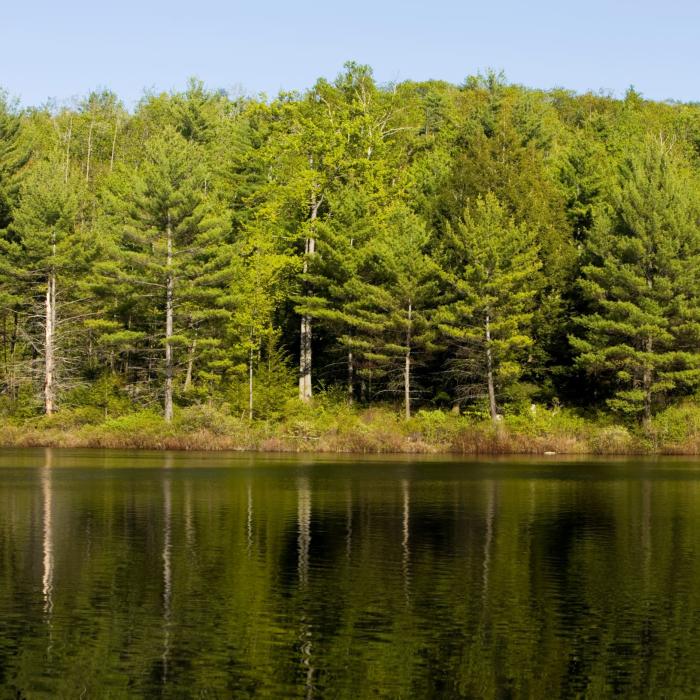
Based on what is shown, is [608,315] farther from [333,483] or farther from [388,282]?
[333,483]

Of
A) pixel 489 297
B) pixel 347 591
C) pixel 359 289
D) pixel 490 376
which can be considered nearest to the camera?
pixel 347 591

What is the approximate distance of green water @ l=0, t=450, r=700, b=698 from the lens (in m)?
18.2

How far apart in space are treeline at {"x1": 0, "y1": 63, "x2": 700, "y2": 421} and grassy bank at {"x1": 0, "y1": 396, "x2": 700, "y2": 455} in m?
1.94

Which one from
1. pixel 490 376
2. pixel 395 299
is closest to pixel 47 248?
pixel 395 299

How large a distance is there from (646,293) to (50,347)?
3912 cm

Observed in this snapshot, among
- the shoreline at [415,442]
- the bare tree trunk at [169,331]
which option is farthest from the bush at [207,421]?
the bare tree trunk at [169,331]

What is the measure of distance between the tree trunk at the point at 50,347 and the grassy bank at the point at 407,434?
4674mm

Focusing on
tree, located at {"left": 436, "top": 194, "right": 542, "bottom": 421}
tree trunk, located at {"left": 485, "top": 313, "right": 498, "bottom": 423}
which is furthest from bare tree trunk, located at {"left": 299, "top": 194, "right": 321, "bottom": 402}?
tree trunk, located at {"left": 485, "top": 313, "right": 498, "bottom": 423}

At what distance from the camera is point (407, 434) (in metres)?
72.2

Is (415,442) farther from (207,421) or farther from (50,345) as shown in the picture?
(50,345)

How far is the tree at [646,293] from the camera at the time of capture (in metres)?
A: 69.1

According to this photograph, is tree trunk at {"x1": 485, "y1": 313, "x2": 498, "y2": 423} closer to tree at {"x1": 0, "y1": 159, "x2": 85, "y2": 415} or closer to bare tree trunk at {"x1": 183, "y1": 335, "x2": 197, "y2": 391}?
bare tree trunk at {"x1": 183, "y1": 335, "x2": 197, "y2": 391}

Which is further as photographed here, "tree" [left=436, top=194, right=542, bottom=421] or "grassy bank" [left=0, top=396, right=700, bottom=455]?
"tree" [left=436, top=194, right=542, bottom=421]

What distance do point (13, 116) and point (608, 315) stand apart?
4695 cm
